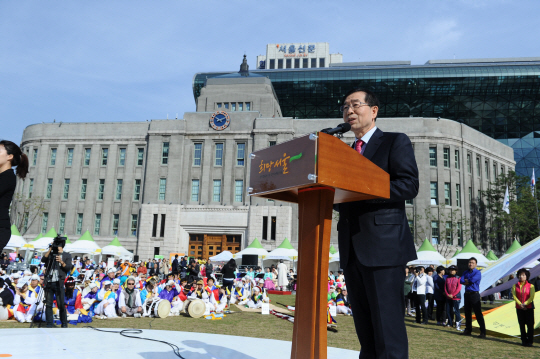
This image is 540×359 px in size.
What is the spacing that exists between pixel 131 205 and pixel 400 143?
46.7 m

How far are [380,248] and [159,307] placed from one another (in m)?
12.4

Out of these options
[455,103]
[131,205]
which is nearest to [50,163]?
[131,205]

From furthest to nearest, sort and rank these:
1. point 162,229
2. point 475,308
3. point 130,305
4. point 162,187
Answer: point 162,187 < point 162,229 < point 130,305 < point 475,308

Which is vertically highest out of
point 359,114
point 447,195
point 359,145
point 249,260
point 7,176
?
point 447,195

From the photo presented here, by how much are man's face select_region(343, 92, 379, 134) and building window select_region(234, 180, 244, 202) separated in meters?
41.5

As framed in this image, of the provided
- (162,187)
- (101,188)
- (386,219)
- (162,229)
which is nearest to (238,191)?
(162,187)

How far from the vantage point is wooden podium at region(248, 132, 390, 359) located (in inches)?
104

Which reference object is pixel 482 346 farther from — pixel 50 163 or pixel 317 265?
pixel 50 163

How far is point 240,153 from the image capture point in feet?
151

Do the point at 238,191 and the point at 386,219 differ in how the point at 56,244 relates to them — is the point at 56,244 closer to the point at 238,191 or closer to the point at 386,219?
the point at 386,219

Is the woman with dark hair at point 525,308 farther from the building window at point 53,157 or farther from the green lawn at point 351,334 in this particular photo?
the building window at point 53,157

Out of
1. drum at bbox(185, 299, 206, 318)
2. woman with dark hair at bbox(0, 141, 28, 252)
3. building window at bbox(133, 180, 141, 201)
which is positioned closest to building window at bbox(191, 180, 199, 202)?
building window at bbox(133, 180, 141, 201)

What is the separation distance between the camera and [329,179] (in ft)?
8.54

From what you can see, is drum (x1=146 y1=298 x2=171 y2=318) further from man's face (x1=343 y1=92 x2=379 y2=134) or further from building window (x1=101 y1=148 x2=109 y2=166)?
building window (x1=101 y1=148 x2=109 y2=166)
